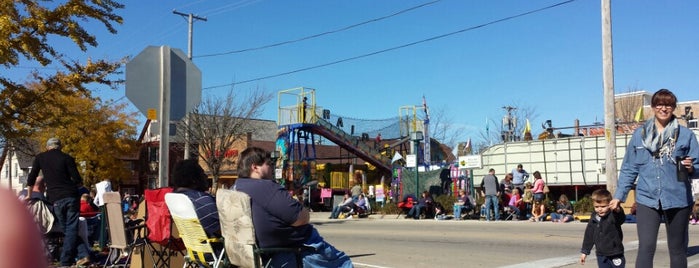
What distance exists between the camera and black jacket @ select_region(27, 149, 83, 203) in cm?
853

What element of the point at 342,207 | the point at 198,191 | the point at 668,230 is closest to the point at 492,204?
the point at 342,207

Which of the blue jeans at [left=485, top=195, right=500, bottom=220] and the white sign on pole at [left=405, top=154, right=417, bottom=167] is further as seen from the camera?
the white sign on pole at [left=405, top=154, right=417, bottom=167]

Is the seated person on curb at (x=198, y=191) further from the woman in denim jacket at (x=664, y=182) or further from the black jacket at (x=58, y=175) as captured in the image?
the woman in denim jacket at (x=664, y=182)

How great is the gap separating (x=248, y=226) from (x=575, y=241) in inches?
349

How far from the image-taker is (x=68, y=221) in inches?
336

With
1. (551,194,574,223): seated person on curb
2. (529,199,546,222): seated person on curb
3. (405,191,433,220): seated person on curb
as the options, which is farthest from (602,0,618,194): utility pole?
(405,191,433,220): seated person on curb

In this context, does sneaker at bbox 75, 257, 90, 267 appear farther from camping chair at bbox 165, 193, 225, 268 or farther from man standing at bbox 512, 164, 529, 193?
man standing at bbox 512, 164, 529, 193

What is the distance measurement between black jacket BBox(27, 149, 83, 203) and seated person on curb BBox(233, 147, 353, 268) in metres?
4.38

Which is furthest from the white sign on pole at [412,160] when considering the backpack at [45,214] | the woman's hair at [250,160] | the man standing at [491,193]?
the woman's hair at [250,160]

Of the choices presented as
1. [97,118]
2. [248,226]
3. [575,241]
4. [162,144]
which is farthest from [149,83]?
[97,118]

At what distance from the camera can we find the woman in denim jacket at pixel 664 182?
210 inches

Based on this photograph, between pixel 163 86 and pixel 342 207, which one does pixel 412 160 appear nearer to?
pixel 342 207

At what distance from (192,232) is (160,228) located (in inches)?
43.9

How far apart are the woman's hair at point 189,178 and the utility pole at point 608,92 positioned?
15040 mm
